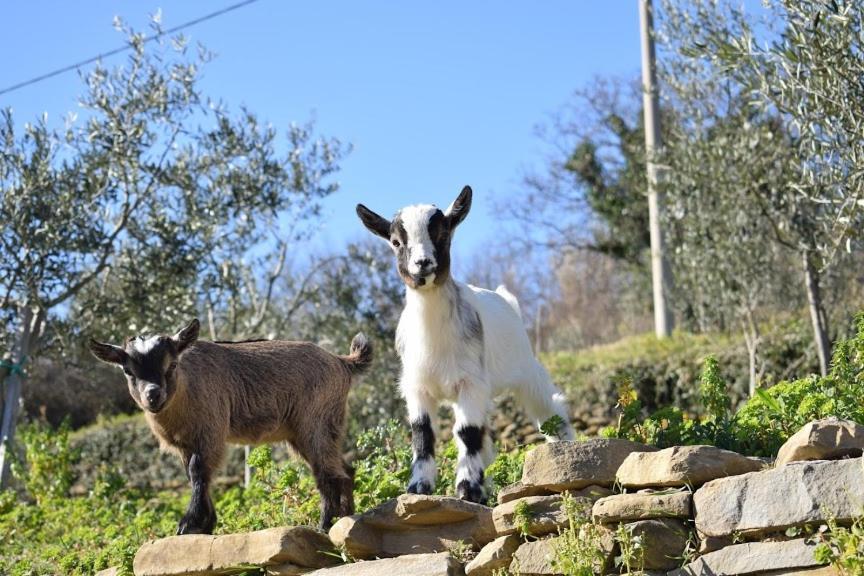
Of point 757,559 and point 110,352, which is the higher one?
point 110,352

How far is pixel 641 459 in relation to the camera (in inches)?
243

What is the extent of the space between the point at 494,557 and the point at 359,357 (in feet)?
7.71

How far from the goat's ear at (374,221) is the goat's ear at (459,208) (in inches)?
14.8

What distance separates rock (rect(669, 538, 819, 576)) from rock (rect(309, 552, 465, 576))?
1.26 m

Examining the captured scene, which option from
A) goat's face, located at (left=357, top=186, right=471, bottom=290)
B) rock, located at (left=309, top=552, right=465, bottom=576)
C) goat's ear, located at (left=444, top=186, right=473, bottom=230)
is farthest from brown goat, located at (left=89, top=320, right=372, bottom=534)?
goat's ear, located at (left=444, top=186, right=473, bottom=230)

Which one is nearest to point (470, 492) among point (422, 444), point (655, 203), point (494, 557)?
point (422, 444)

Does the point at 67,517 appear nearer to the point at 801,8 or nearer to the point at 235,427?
the point at 235,427

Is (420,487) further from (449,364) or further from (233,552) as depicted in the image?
(233,552)

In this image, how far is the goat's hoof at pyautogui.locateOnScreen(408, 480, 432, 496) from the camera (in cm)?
678

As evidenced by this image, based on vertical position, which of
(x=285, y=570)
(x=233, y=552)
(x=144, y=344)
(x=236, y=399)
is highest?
(x=144, y=344)

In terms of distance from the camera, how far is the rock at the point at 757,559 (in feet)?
17.9

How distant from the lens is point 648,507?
5.94 metres

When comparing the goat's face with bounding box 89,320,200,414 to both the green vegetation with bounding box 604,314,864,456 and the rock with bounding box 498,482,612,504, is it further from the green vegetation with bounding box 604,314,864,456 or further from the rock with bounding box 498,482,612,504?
the green vegetation with bounding box 604,314,864,456

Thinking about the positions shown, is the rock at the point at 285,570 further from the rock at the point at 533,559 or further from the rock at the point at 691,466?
the rock at the point at 691,466
